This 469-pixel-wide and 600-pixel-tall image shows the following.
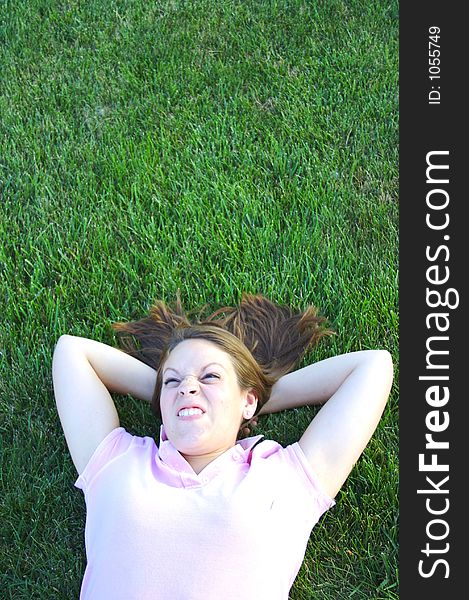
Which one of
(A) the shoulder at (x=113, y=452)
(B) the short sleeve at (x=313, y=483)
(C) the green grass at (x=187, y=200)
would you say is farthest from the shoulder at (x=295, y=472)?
(A) the shoulder at (x=113, y=452)

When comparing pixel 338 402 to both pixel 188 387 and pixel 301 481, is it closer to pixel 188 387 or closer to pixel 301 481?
pixel 301 481

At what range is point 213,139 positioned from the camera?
4.07m

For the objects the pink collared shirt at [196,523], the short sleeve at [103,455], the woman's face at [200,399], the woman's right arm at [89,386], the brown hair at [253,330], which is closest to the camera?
the pink collared shirt at [196,523]

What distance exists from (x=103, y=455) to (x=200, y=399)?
420 mm

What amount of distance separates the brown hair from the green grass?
0.07m

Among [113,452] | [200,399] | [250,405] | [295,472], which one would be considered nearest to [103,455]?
[113,452]

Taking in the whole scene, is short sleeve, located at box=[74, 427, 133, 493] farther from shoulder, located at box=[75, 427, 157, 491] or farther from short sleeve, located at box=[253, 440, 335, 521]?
short sleeve, located at box=[253, 440, 335, 521]

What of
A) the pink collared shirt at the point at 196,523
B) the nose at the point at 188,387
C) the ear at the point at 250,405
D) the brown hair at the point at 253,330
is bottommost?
the pink collared shirt at the point at 196,523

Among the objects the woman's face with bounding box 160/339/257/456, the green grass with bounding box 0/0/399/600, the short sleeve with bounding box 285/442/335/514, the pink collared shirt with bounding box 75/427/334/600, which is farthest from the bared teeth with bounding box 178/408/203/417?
the green grass with bounding box 0/0/399/600

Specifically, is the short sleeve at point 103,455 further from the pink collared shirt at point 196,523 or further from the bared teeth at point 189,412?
the bared teeth at point 189,412

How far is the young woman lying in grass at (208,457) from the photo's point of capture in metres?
2.60

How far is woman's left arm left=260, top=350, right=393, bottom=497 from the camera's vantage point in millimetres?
2865

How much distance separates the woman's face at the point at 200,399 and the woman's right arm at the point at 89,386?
0.30 meters

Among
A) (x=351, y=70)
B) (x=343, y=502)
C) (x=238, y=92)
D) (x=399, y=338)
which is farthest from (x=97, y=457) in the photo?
(x=351, y=70)
